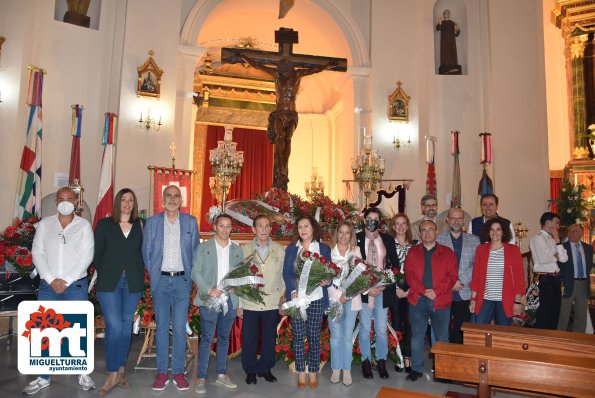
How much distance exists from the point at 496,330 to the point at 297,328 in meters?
1.56

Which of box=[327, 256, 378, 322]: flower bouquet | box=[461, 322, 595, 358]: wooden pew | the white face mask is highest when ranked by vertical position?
the white face mask

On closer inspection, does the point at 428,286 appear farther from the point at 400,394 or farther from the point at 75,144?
the point at 75,144

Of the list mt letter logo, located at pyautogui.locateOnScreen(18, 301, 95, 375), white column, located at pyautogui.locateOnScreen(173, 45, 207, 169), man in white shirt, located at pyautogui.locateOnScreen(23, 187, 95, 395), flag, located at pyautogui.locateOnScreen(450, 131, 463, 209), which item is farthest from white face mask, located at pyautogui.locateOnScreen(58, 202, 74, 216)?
flag, located at pyautogui.locateOnScreen(450, 131, 463, 209)

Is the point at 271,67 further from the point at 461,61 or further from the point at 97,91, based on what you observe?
the point at 461,61

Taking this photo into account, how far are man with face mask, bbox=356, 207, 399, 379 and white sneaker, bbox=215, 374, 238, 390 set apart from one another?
1.18 metres

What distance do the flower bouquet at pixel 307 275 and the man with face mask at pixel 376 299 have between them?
59 centimetres

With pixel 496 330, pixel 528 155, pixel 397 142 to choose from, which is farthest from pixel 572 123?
pixel 496 330

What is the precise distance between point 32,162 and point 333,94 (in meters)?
7.66

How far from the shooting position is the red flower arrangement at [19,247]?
4234 millimetres

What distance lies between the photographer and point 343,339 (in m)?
3.88

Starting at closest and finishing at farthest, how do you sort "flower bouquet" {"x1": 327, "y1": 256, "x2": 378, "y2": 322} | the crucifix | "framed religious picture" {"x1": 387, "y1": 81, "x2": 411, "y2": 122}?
1. "flower bouquet" {"x1": 327, "y1": 256, "x2": 378, "y2": 322}
2. the crucifix
3. "framed religious picture" {"x1": 387, "y1": 81, "x2": 411, "y2": 122}

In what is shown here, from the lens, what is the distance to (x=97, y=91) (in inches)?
334

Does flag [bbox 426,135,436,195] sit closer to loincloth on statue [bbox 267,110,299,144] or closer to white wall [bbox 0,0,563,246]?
white wall [bbox 0,0,563,246]

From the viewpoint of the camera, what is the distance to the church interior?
802 cm
